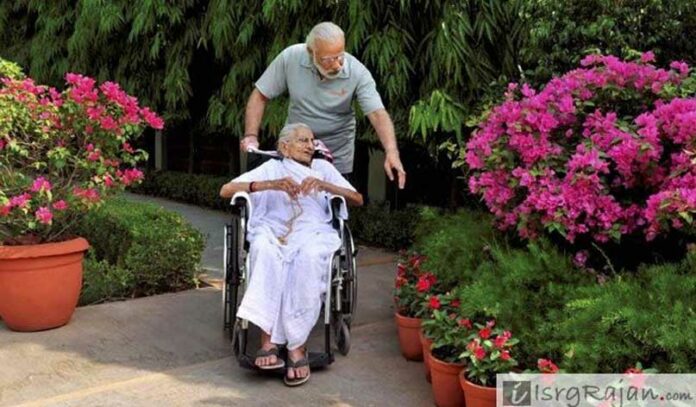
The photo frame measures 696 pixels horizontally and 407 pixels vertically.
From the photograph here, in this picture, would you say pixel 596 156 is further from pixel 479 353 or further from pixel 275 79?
pixel 275 79

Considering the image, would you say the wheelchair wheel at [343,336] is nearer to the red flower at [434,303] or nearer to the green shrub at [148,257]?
the red flower at [434,303]

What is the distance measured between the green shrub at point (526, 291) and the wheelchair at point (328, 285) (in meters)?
0.55

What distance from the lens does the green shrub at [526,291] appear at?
262 cm

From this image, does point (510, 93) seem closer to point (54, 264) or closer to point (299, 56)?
point (299, 56)

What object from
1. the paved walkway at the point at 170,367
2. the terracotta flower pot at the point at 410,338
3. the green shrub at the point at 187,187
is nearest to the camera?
the paved walkway at the point at 170,367

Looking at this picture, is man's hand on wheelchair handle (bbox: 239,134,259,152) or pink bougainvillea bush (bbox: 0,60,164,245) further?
pink bougainvillea bush (bbox: 0,60,164,245)

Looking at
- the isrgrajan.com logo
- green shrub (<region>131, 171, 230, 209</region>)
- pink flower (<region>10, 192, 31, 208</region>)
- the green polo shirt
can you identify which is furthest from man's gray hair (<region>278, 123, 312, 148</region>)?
green shrub (<region>131, 171, 230, 209</region>)

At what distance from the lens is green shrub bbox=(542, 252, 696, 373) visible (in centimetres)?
221

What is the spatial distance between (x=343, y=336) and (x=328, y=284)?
36 cm

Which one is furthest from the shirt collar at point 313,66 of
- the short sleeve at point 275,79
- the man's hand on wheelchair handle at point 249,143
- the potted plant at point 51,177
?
the potted plant at point 51,177

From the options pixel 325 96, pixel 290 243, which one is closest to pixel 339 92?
pixel 325 96

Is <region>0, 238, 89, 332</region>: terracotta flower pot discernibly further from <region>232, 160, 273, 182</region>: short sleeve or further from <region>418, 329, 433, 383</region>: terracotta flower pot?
<region>418, 329, 433, 383</region>: terracotta flower pot

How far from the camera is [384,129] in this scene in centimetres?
359

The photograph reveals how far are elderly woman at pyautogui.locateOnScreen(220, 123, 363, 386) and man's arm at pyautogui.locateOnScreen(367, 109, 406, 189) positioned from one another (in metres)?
0.22
